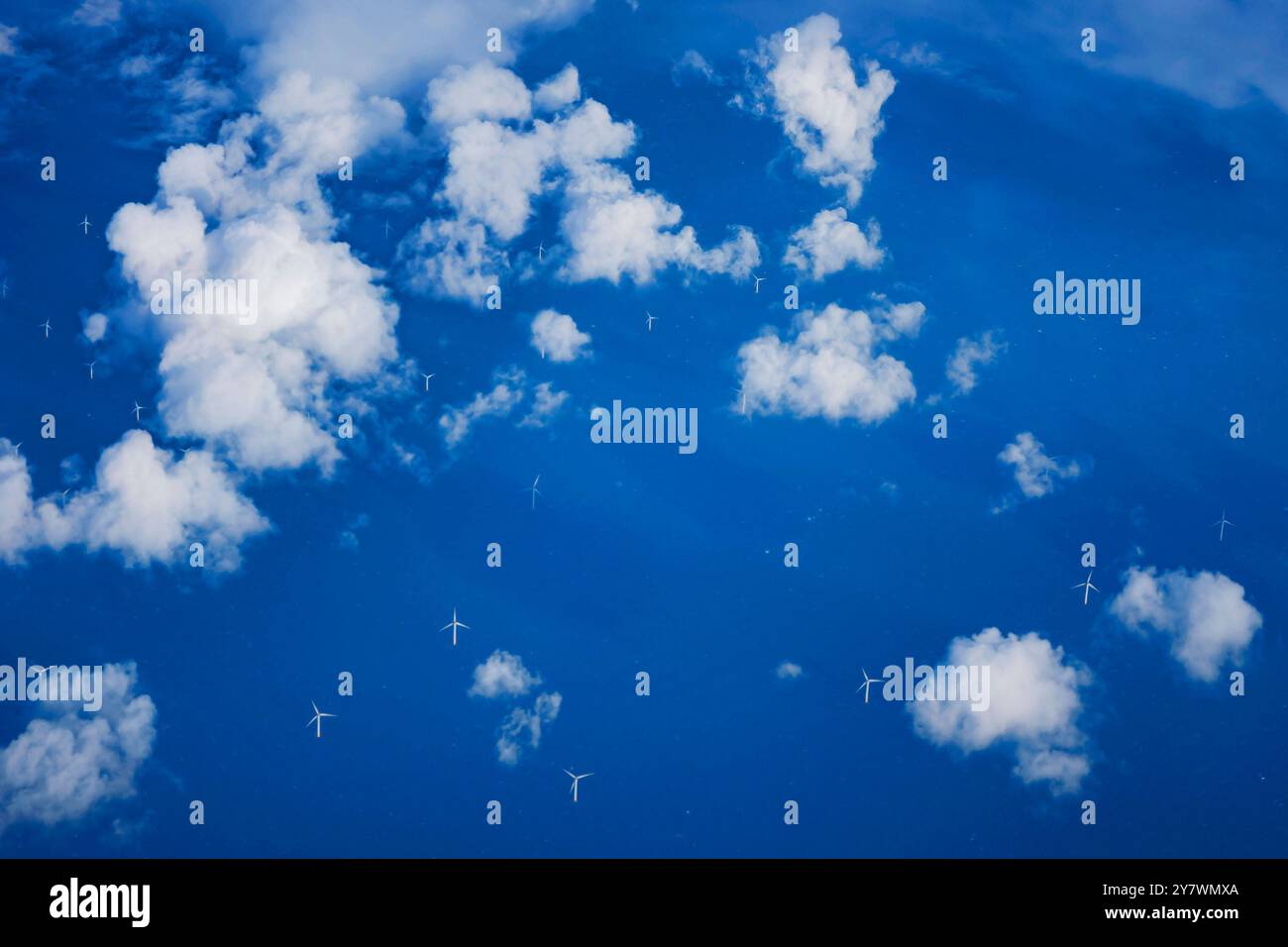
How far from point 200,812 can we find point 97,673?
1765mm

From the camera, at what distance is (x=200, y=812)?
7.91 m
